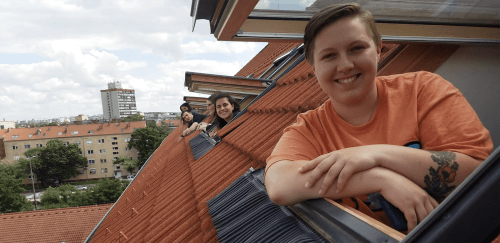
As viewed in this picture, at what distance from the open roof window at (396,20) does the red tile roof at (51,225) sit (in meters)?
12.8

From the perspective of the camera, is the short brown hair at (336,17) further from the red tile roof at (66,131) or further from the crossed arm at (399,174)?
the red tile roof at (66,131)

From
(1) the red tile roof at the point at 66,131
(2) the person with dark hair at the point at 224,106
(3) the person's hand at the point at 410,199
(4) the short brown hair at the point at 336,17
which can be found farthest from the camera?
(1) the red tile roof at the point at 66,131

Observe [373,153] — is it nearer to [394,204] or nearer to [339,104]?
[394,204]

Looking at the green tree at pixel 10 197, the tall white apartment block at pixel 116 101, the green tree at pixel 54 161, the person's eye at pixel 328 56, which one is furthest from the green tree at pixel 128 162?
the tall white apartment block at pixel 116 101

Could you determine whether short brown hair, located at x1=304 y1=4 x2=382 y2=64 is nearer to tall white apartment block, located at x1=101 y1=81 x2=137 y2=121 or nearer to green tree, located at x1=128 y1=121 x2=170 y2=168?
green tree, located at x1=128 y1=121 x2=170 y2=168

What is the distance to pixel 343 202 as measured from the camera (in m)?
1.32

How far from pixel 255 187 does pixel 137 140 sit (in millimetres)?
67073

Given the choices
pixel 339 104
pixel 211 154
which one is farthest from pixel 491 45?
pixel 211 154

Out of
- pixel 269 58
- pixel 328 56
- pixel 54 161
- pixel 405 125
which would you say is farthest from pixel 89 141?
pixel 405 125

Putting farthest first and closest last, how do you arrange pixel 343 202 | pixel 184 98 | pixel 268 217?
pixel 184 98 < pixel 268 217 < pixel 343 202

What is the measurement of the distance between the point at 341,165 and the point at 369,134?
339 millimetres

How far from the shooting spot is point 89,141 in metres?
64.7

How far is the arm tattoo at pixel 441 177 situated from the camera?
3.64 feet

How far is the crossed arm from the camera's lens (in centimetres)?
104
